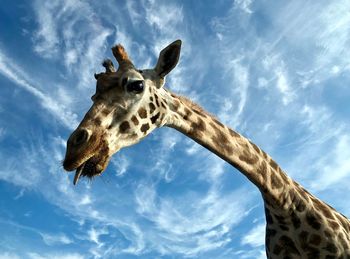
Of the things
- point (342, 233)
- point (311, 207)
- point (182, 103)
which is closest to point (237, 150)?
point (182, 103)

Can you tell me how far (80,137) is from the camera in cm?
465

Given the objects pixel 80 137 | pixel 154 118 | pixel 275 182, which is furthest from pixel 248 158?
pixel 80 137

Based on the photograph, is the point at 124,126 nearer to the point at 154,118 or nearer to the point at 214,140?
the point at 154,118

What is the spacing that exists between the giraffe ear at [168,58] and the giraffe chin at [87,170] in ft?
6.56

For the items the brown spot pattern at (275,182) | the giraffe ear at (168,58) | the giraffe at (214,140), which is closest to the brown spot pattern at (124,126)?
the giraffe at (214,140)

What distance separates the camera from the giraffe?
17.9ft

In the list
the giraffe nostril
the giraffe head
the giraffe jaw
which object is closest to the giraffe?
the giraffe head

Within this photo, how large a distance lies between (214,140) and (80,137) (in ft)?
6.61

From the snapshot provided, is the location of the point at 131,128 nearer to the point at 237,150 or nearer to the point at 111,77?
the point at 111,77

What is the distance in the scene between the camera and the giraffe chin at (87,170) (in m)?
4.79

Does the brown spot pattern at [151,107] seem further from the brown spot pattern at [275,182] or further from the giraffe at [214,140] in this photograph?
the brown spot pattern at [275,182]

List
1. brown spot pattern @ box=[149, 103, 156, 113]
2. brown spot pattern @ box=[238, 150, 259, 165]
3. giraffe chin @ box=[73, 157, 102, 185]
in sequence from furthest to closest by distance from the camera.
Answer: brown spot pattern @ box=[238, 150, 259, 165] < brown spot pattern @ box=[149, 103, 156, 113] < giraffe chin @ box=[73, 157, 102, 185]

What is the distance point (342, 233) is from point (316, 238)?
0.46 m

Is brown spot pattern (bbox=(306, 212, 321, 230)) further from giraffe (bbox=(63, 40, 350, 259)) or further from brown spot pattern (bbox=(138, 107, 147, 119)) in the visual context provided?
brown spot pattern (bbox=(138, 107, 147, 119))
